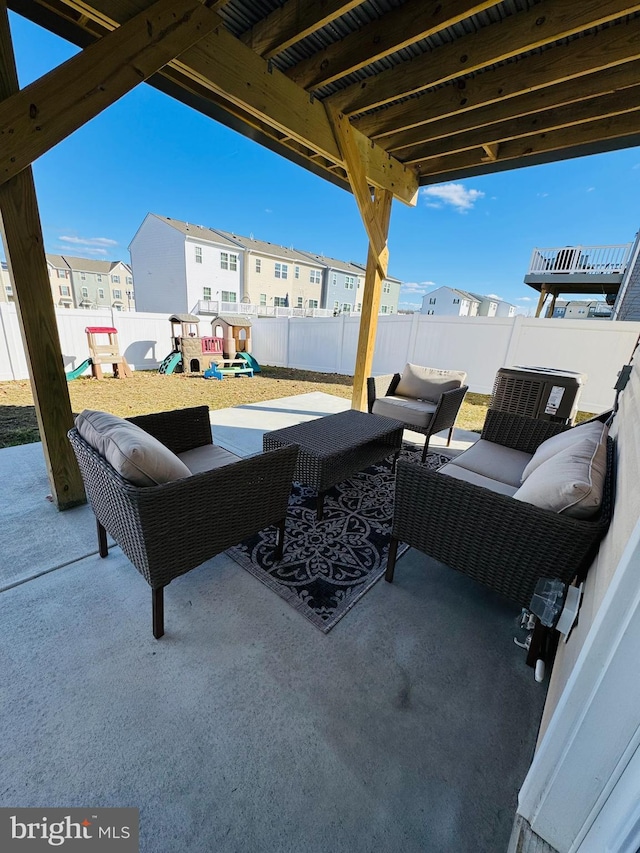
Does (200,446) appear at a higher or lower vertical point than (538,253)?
lower

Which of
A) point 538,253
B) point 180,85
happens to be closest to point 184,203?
point 538,253

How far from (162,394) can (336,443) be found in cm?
441

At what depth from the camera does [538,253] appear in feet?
34.1

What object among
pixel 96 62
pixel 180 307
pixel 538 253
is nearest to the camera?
pixel 96 62

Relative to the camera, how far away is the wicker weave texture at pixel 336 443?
2303mm

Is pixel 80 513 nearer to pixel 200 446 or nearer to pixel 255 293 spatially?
pixel 200 446

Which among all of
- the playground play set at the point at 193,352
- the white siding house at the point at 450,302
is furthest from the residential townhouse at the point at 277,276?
the white siding house at the point at 450,302

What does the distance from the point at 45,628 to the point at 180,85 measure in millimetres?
3679

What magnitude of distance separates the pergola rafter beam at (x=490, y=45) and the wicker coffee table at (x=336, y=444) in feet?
8.57

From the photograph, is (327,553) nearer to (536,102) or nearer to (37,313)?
(37,313)

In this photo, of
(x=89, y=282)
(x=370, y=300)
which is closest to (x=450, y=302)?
(x=370, y=300)

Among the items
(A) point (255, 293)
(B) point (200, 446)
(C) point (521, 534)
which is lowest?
(B) point (200, 446)

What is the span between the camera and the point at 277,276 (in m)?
19.1

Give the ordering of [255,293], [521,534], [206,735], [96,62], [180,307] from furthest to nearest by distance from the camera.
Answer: [255,293]
[180,307]
[96,62]
[521,534]
[206,735]
